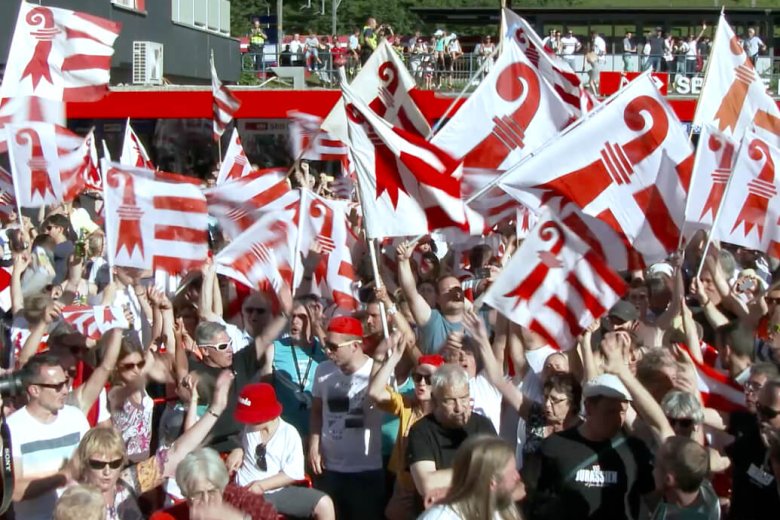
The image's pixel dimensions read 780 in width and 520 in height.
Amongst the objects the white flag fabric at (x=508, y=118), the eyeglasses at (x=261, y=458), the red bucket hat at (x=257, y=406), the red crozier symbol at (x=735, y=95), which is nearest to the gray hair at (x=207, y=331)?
the red bucket hat at (x=257, y=406)

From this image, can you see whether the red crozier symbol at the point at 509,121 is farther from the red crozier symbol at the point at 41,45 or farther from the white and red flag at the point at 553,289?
the red crozier symbol at the point at 41,45

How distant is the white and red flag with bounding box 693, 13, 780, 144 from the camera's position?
9828 mm

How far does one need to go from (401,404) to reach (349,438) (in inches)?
16.6

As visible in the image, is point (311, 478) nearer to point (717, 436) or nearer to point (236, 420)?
point (236, 420)

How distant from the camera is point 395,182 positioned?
812 cm

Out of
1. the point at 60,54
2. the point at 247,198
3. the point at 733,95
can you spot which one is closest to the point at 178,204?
the point at 247,198

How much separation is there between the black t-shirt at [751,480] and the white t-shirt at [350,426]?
2.07m

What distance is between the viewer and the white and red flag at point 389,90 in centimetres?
1051

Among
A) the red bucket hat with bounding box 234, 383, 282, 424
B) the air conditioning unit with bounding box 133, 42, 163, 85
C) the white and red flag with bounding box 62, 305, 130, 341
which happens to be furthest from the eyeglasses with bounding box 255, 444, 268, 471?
the air conditioning unit with bounding box 133, 42, 163, 85

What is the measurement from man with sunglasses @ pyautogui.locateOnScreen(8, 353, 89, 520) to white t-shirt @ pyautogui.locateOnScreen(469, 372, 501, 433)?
6.74 feet

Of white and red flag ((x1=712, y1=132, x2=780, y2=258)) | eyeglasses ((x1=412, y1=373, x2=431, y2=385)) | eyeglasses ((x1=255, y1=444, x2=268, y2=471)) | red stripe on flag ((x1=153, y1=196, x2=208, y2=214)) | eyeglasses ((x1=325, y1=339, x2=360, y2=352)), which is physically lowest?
eyeglasses ((x1=255, y1=444, x2=268, y2=471))

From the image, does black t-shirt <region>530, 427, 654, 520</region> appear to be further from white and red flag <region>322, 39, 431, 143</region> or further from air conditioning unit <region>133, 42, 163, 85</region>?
air conditioning unit <region>133, 42, 163, 85</region>

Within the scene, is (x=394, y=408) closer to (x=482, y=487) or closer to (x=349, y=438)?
(x=349, y=438)

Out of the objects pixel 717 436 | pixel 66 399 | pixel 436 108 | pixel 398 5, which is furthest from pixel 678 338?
pixel 398 5
